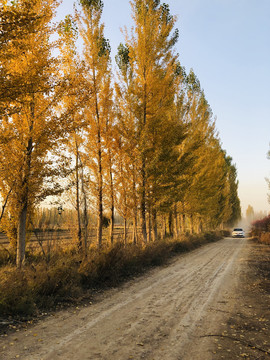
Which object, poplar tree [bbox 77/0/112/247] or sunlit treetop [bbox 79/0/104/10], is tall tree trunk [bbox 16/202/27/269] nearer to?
poplar tree [bbox 77/0/112/247]

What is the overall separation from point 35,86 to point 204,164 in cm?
Result: 1716

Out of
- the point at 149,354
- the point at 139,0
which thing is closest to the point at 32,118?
the point at 149,354

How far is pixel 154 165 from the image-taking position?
39.9ft

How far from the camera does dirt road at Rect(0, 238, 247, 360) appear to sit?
3461 millimetres

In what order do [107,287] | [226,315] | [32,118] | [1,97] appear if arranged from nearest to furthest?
[226,315]
[1,97]
[107,287]
[32,118]

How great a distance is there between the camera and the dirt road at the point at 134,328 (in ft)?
11.4

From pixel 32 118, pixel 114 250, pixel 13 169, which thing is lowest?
pixel 114 250

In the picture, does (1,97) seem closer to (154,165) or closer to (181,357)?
(181,357)

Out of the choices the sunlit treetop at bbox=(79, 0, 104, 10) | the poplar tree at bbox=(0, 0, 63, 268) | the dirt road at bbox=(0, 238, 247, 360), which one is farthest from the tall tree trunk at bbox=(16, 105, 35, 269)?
the sunlit treetop at bbox=(79, 0, 104, 10)

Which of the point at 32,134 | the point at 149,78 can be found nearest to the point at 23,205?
the point at 32,134

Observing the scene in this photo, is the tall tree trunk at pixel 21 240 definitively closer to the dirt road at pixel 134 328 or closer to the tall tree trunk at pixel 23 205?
the tall tree trunk at pixel 23 205

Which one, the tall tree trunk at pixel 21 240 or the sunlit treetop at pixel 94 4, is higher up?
the sunlit treetop at pixel 94 4

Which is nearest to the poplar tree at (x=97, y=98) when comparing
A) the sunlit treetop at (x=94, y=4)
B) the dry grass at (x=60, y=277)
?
the sunlit treetop at (x=94, y=4)

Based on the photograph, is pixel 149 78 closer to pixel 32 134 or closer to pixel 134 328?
pixel 32 134
